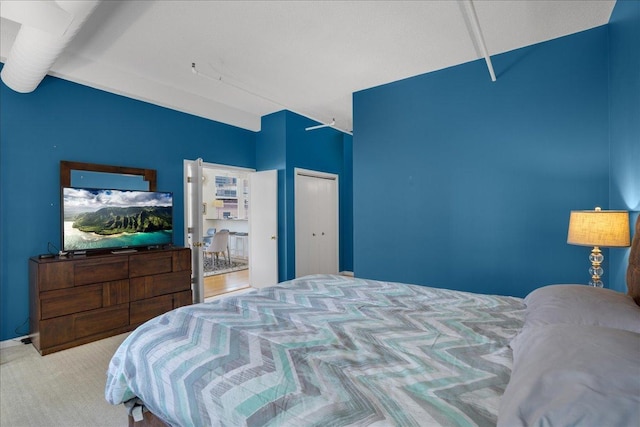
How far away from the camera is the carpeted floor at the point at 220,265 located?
6656mm

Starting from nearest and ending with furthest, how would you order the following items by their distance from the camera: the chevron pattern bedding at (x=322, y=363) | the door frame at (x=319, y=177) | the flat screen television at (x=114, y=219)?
the chevron pattern bedding at (x=322, y=363) → the flat screen television at (x=114, y=219) → the door frame at (x=319, y=177)

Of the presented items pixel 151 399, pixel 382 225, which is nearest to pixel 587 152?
pixel 382 225

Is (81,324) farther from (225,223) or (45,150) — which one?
(225,223)

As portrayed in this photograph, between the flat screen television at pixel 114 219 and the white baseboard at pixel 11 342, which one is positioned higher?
the flat screen television at pixel 114 219

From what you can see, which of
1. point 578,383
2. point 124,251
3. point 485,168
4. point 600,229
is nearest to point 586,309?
point 578,383

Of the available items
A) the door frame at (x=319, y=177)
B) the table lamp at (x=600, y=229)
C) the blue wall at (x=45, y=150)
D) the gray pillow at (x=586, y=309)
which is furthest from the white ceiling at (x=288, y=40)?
the gray pillow at (x=586, y=309)

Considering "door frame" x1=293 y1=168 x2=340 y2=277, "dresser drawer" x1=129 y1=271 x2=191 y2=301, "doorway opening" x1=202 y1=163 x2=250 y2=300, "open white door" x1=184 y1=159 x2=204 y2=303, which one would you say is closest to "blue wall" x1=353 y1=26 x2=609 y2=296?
"door frame" x1=293 y1=168 x2=340 y2=277

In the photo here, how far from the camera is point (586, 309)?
48.4 inches

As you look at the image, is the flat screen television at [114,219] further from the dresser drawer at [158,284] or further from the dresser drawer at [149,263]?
the dresser drawer at [158,284]

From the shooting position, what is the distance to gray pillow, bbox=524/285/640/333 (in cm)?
114

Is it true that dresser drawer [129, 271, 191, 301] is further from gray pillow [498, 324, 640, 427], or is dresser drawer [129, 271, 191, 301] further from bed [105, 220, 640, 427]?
gray pillow [498, 324, 640, 427]

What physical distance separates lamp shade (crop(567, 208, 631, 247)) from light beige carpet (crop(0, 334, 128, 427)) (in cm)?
327

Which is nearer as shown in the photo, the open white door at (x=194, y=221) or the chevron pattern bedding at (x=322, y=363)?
the chevron pattern bedding at (x=322, y=363)

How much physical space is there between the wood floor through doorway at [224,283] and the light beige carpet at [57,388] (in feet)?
6.63
